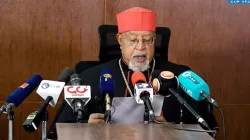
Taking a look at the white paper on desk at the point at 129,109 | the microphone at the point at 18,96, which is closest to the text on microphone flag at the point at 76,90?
Result: the microphone at the point at 18,96

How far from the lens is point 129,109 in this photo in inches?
99.9

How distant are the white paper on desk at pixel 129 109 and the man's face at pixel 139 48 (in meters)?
0.78

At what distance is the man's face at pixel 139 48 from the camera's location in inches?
130

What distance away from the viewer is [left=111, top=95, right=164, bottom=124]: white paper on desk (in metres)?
2.47

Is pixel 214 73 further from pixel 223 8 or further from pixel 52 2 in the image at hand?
pixel 52 2

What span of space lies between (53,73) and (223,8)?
65.5 inches

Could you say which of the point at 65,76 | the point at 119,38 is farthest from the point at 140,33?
the point at 65,76

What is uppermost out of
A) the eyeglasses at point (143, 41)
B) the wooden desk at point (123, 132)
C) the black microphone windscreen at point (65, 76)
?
the eyeglasses at point (143, 41)

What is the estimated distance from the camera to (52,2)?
15.0ft

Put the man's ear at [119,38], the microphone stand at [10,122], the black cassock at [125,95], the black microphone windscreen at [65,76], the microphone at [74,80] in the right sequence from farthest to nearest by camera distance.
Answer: the man's ear at [119,38], the black cassock at [125,95], the black microphone windscreen at [65,76], the microphone at [74,80], the microphone stand at [10,122]

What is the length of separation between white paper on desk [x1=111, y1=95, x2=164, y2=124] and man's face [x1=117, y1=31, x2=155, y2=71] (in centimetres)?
78

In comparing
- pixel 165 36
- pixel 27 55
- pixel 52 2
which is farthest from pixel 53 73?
pixel 165 36

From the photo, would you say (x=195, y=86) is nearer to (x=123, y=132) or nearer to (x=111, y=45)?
(x=123, y=132)

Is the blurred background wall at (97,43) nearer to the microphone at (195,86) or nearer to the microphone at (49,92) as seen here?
the microphone at (49,92)
